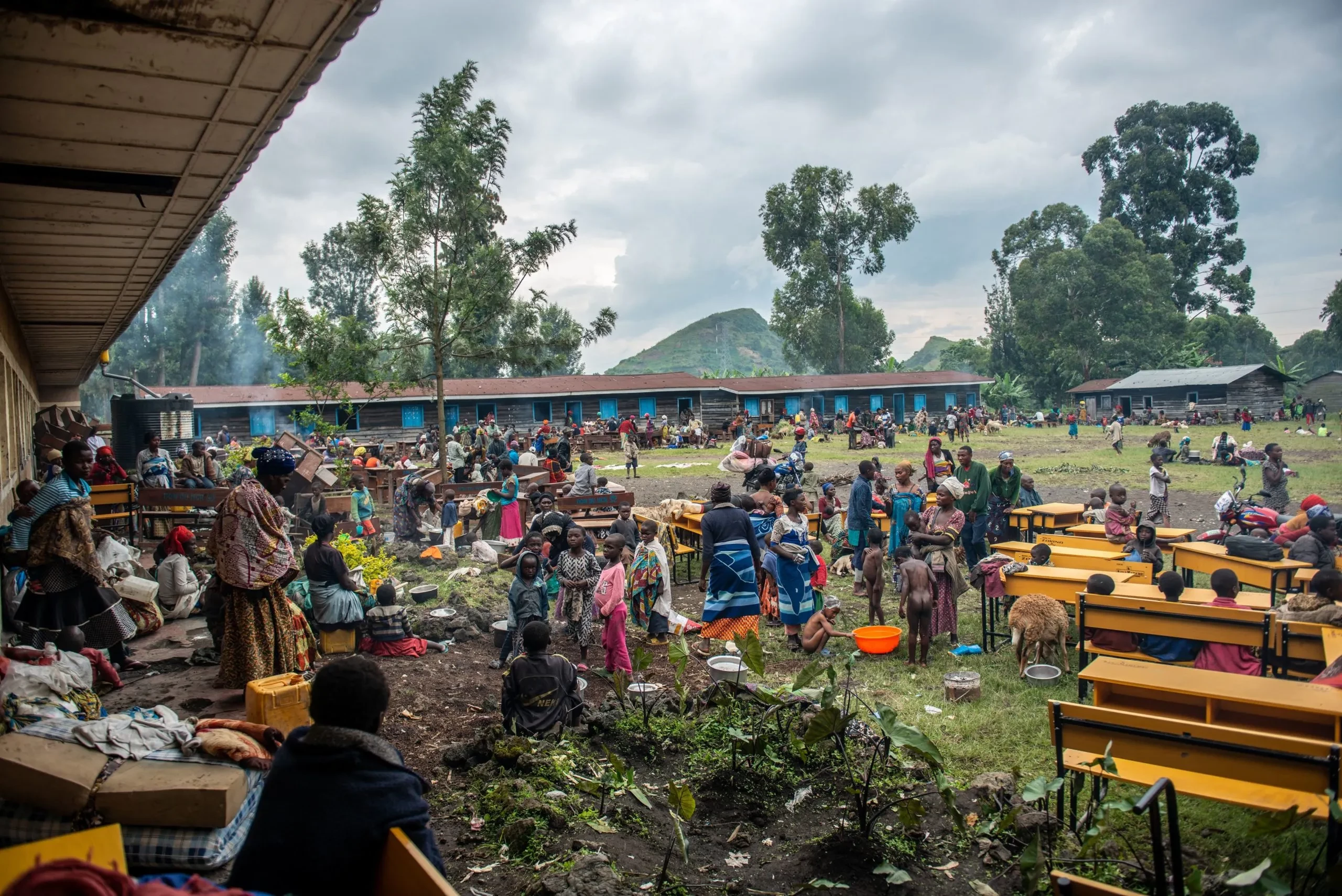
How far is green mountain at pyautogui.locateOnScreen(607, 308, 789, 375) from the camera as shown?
146m

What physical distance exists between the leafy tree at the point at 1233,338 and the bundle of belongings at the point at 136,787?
2450 inches

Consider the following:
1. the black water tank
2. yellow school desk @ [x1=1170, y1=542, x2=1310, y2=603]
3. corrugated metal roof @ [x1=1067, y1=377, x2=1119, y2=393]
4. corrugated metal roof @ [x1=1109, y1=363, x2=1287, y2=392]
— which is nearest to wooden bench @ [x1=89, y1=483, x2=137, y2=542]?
the black water tank

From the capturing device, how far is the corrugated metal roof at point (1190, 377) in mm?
40906

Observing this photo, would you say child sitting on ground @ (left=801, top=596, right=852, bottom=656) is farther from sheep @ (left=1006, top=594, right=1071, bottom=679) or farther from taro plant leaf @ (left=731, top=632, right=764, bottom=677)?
taro plant leaf @ (left=731, top=632, right=764, bottom=677)

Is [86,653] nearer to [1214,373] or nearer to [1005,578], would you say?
[1005,578]

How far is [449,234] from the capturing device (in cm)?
1573

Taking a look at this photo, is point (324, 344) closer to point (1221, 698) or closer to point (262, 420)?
point (1221, 698)

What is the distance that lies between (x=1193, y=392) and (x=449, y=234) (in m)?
41.7

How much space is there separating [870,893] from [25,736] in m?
4.04

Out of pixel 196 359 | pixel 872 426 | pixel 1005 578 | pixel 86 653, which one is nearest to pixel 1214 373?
pixel 872 426

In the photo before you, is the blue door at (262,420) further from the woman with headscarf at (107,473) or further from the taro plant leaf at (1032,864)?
the taro plant leaf at (1032,864)

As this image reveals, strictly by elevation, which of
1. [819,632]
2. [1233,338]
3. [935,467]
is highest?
[1233,338]

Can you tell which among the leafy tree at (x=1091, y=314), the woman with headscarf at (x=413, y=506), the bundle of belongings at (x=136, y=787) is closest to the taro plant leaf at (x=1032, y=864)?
the bundle of belongings at (x=136, y=787)

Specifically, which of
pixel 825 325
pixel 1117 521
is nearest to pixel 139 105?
pixel 1117 521
